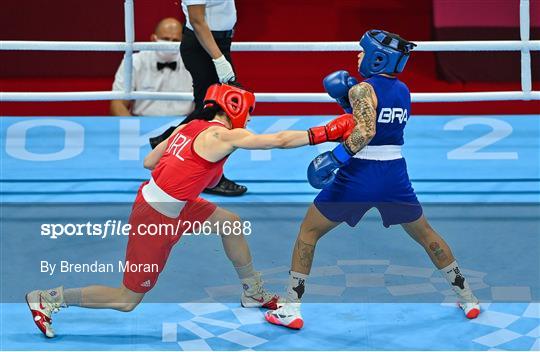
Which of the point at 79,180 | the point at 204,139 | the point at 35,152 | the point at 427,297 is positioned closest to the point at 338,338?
the point at 427,297

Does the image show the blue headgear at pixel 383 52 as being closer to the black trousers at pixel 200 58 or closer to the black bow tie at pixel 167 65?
the black trousers at pixel 200 58

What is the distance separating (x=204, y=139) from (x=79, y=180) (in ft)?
5.56

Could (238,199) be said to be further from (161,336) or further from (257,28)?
(257,28)

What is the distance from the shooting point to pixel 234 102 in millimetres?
4395

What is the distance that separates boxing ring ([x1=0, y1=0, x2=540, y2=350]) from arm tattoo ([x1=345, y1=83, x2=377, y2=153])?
766 millimetres

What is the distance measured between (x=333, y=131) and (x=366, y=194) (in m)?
0.34

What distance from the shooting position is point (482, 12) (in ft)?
24.6

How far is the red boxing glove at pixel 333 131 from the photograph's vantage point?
4.24 metres

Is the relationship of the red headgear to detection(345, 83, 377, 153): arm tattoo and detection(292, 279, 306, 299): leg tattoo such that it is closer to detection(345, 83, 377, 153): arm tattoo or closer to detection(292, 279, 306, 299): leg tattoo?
detection(345, 83, 377, 153): arm tattoo

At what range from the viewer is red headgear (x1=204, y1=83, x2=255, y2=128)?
4387mm

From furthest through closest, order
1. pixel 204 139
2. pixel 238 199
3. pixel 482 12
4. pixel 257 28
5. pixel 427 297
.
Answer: pixel 257 28
pixel 482 12
pixel 238 199
pixel 427 297
pixel 204 139

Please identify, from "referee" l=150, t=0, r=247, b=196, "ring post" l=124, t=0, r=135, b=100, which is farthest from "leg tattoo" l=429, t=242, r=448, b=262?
"ring post" l=124, t=0, r=135, b=100

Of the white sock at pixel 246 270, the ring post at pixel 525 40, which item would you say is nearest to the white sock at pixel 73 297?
the white sock at pixel 246 270

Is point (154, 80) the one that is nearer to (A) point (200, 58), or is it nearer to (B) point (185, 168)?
(A) point (200, 58)
